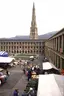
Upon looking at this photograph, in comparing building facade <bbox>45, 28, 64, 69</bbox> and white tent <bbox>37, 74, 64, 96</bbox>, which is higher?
building facade <bbox>45, 28, 64, 69</bbox>

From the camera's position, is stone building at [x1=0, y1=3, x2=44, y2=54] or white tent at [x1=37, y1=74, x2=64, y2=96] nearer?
white tent at [x1=37, y1=74, x2=64, y2=96]

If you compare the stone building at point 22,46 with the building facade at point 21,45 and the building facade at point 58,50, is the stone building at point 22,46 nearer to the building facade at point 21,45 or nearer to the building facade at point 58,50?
the building facade at point 21,45

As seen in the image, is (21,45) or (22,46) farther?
(21,45)

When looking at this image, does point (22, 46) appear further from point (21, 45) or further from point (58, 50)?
point (58, 50)

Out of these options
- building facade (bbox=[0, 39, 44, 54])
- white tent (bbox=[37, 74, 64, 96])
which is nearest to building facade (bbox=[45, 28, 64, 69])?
white tent (bbox=[37, 74, 64, 96])

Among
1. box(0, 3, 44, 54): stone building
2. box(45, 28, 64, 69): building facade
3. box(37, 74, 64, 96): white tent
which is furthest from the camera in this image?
box(0, 3, 44, 54): stone building

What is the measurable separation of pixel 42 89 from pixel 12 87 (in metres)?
9.23

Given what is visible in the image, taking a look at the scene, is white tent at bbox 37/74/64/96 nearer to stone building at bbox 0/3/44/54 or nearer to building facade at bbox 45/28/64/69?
building facade at bbox 45/28/64/69

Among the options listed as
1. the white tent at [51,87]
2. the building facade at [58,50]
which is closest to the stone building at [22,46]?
the building facade at [58,50]

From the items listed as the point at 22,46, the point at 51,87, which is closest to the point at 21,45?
the point at 22,46

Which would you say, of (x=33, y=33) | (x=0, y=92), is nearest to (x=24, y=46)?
(x=33, y=33)

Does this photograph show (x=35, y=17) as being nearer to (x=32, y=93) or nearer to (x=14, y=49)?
(x=14, y=49)

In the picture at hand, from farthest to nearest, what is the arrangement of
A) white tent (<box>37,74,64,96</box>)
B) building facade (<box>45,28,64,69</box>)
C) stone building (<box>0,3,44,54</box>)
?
stone building (<box>0,3,44,54</box>)
building facade (<box>45,28,64,69</box>)
white tent (<box>37,74,64,96</box>)

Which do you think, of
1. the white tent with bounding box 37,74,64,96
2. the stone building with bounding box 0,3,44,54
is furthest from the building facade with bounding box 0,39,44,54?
the white tent with bounding box 37,74,64,96
